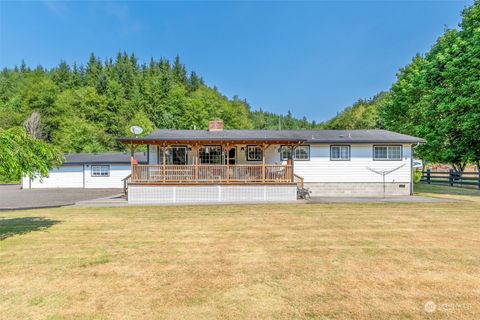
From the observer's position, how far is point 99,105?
4734cm

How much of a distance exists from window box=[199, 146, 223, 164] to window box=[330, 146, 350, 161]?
6359mm

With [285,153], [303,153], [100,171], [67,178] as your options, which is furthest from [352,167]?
[67,178]

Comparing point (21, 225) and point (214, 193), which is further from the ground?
point (214, 193)

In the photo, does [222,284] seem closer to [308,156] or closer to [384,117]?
[308,156]

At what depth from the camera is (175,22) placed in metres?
29.3

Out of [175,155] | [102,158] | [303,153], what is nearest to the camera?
[303,153]

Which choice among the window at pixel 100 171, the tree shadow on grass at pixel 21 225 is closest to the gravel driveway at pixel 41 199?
the tree shadow on grass at pixel 21 225

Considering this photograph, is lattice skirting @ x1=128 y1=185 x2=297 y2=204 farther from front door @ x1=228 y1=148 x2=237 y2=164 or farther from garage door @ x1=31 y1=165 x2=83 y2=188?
garage door @ x1=31 y1=165 x2=83 y2=188

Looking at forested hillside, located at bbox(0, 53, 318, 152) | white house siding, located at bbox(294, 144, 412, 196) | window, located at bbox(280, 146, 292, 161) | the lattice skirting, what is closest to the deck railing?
the lattice skirting

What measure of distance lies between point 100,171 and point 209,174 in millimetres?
14705

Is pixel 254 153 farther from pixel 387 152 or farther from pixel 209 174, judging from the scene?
pixel 387 152

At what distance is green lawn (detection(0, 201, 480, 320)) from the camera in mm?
3449

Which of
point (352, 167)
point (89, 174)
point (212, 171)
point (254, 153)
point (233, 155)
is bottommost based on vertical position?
point (89, 174)

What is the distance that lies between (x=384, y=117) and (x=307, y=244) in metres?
26.6
